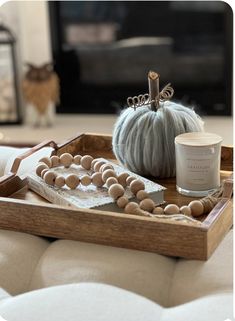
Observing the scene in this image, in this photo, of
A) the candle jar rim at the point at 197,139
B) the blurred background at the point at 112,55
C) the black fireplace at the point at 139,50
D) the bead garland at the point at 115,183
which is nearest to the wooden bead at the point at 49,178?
the bead garland at the point at 115,183

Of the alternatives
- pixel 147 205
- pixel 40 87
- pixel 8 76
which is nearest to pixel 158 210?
pixel 147 205

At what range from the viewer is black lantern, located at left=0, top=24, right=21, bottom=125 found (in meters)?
2.96

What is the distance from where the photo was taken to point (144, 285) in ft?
2.51

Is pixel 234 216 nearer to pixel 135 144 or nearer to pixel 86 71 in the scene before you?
pixel 135 144

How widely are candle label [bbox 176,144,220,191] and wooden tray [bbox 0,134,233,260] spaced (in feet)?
0.09

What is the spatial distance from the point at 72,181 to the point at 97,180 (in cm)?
4

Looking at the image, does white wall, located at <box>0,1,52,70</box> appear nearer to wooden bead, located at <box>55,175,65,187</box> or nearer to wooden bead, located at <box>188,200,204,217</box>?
wooden bead, located at <box>55,175,65,187</box>

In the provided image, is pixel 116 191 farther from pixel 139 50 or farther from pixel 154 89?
pixel 139 50

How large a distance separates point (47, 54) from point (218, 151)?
7.30ft

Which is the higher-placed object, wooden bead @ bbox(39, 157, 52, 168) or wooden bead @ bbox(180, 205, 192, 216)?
wooden bead @ bbox(39, 157, 52, 168)

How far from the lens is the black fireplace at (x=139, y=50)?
2.90 meters

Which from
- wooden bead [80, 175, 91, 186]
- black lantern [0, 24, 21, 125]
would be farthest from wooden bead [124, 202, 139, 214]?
black lantern [0, 24, 21, 125]

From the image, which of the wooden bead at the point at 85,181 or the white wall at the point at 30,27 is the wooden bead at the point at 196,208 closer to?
the wooden bead at the point at 85,181

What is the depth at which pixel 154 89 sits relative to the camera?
1.07 metres
